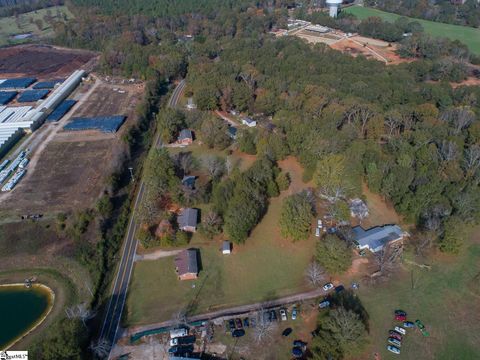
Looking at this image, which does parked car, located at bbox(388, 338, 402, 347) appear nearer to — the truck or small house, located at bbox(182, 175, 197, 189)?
the truck

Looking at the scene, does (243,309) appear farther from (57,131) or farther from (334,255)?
(57,131)

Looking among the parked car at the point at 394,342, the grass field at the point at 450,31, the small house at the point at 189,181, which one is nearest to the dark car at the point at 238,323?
the parked car at the point at 394,342

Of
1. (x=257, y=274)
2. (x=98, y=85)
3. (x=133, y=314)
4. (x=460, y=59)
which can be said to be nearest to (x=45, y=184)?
(x=133, y=314)

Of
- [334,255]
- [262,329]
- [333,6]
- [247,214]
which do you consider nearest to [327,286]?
[334,255]

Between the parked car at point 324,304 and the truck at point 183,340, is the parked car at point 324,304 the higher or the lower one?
the higher one

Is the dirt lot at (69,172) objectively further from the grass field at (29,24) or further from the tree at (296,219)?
the grass field at (29,24)

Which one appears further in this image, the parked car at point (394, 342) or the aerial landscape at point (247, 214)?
the aerial landscape at point (247, 214)
